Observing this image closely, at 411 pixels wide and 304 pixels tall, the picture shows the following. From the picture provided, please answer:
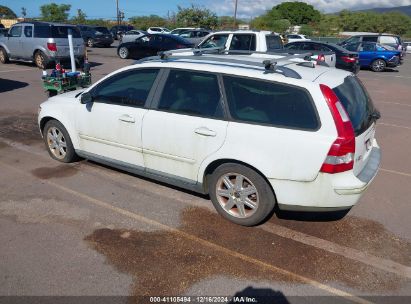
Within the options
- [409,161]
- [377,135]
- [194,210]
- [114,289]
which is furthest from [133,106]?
[377,135]

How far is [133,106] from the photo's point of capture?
4.28 m

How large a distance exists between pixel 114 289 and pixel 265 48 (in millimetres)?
9658

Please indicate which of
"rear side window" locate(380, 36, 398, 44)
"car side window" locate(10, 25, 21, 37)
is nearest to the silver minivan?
"car side window" locate(10, 25, 21, 37)

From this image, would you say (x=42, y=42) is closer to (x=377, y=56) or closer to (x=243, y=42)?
(x=243, y=42)

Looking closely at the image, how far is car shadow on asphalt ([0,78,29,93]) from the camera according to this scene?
1090 centimetres

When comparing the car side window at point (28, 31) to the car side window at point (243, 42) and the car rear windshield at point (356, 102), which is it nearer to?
the car side window at point (243, 42)

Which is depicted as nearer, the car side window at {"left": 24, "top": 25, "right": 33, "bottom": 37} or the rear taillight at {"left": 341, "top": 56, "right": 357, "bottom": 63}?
the car side window at {"left": 24, "top": 25, "right": 33, "bottom": 37}

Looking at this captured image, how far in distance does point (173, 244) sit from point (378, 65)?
18833mm

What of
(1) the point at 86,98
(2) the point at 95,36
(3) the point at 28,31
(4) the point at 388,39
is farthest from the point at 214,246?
(2) the point at 95,36

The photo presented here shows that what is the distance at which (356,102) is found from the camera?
369cm

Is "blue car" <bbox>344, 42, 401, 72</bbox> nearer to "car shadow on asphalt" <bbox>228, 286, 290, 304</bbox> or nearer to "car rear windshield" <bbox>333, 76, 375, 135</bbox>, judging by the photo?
"car rear windshield" <bbox>333, 76, 375, 135</bbox>

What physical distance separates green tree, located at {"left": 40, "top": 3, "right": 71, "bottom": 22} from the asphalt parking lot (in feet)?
196

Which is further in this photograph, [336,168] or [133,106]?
[133,106]

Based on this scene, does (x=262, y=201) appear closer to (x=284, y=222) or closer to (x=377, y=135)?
(x=284, y=222)
